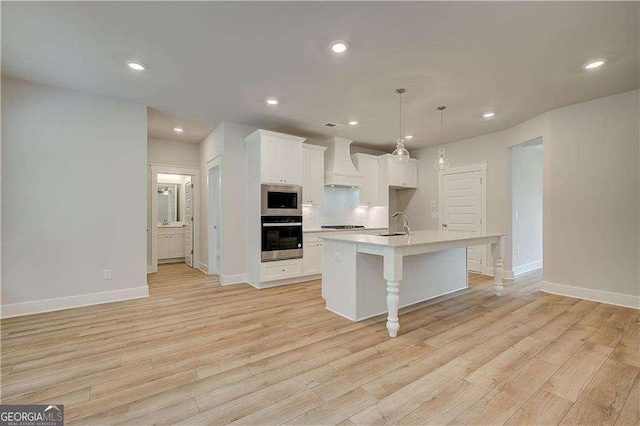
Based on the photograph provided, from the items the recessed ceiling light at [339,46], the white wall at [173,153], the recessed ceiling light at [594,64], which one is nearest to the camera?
the recessed ceiling light at [339,46]

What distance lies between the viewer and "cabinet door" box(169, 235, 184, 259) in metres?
6.91

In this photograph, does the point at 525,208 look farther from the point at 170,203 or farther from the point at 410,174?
the point at 170,203

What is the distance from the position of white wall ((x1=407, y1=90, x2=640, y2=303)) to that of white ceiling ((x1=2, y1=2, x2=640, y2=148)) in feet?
1.10

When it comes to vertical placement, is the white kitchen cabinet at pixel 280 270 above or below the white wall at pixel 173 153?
below

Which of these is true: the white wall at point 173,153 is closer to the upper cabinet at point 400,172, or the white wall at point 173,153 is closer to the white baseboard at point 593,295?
the upper cabinet at point 400,172

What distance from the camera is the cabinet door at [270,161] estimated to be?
14.5 ft

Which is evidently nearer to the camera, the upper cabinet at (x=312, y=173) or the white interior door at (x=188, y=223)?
the upper cabinet at (x=312, y=173)

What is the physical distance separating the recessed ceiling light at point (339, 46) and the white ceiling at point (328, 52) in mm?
70

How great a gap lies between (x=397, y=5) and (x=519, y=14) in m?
0.95

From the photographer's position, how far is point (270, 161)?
4469 millimetres

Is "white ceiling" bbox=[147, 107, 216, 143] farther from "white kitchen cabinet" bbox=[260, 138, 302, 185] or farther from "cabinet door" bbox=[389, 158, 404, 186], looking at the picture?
"cabinet door" bbox=[389, 158, 404, 186]

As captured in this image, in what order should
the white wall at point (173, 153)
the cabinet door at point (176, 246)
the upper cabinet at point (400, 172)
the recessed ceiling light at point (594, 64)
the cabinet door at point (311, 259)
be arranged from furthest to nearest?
the cabinet door at point (176, 246) < the upper cabinet at point (400, 172) < the white wall at point (173, 153) < the cabinet door at point (311, 259) < the recessed ceiling light at point (594, 64)

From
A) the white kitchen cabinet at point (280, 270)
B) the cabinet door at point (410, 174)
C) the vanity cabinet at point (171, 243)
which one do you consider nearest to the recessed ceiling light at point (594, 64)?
the cabinet door at point (410, 174)

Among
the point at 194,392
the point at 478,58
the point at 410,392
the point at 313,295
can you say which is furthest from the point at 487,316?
the point at 194,392
